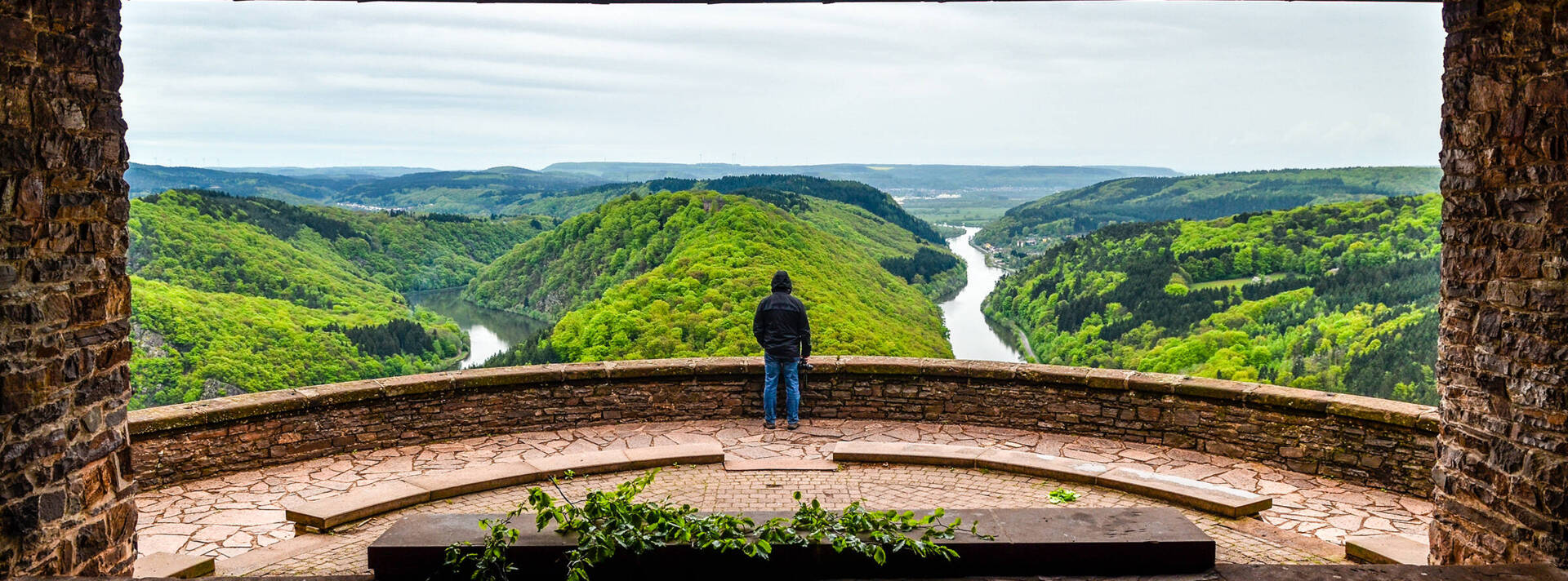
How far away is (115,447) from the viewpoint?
4.51m

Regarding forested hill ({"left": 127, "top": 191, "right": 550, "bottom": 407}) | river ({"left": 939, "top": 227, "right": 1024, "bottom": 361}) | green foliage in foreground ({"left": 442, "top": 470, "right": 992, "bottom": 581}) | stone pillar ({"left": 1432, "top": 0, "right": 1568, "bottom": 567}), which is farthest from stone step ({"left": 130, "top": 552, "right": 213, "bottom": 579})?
river ({"left": 939, "top": 227, "right": 1024, "bottom": 361})

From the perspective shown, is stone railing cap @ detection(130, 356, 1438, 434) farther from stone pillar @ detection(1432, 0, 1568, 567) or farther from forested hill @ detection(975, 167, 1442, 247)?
forested hill @ detection(975, 167, 1442, 247)

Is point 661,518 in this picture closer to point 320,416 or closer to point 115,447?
point 115,447

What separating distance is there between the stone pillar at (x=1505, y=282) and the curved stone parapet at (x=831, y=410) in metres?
1.97

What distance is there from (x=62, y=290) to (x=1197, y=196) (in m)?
75.5

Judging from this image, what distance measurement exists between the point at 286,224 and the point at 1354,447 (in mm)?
56192

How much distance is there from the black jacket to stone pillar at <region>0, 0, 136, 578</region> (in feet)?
15.2

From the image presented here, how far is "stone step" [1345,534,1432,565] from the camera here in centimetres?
520

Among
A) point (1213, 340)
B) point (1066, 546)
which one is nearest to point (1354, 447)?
point (1066, 546)

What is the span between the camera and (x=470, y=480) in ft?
22.0

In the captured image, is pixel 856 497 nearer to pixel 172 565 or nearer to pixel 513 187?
pixel 172 565

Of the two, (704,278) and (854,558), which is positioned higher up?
(854,558)

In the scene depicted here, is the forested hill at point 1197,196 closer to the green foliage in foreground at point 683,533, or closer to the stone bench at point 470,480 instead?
the stone bench at point 470,480

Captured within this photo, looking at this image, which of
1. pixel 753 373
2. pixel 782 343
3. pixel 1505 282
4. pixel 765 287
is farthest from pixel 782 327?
pixel 765 287
